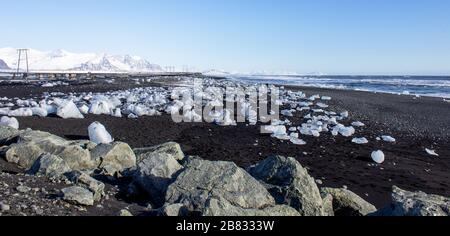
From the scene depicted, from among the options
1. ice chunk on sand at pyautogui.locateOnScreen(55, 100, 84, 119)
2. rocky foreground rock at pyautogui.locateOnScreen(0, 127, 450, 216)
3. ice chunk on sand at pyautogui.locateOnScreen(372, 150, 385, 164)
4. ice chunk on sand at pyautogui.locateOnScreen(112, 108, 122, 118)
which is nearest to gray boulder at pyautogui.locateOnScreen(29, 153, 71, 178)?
rocky foreground rock at pyautogui.locateOnScreen(0, 127, 450, 216)

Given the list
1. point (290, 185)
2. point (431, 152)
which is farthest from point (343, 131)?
point (290, 185)

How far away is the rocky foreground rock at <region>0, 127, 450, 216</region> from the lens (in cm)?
454

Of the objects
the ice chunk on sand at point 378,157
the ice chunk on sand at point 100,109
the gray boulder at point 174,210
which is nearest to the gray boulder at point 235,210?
the gray boulder at point 174,210

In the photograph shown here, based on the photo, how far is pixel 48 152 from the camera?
6750 millimetres

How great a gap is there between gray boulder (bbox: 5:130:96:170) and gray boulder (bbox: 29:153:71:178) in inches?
17.9

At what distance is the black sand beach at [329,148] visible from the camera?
8258mm

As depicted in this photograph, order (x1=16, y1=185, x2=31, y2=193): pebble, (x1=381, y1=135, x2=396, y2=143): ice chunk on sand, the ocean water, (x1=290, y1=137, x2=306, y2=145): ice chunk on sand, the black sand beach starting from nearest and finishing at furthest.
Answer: (x1=16, y1=185, x2=31, y2=193): pebble < the black sand beach < (x1=290, y1=137, x2=306, y2=145): ice chunk on sand < (x1=381, y1=135, x2=396, y2=143): ice chunk on sand < the ocean water

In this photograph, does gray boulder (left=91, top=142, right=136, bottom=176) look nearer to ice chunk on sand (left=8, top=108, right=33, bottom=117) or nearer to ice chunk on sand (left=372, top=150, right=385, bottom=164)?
ice chunk on sand (left=372, top=150, right=385, bottom=164)

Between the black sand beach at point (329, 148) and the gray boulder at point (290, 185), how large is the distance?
214 centimetres

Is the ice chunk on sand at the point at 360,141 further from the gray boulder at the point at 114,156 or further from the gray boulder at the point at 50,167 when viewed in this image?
the gray boulder at the point at 50,167

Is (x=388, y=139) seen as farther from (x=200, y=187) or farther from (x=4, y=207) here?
(x=4, y=207)

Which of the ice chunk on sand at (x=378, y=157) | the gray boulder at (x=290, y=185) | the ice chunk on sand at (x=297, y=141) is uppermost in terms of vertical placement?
the gray boulder at (x=290, y=185)
